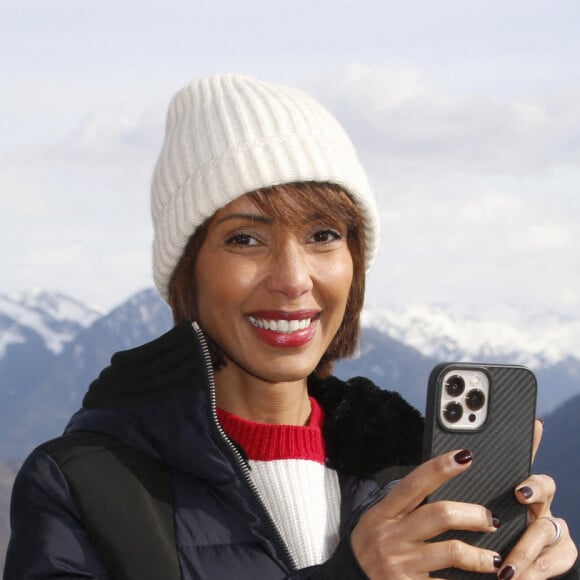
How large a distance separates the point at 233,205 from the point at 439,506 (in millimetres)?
1764

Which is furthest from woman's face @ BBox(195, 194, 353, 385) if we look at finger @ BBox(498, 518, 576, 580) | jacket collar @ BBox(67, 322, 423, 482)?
finger @ BBox(498, 518, 576, 580)

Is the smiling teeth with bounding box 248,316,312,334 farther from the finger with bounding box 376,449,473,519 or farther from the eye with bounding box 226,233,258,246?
the finger with bounding box 376,449,473,519

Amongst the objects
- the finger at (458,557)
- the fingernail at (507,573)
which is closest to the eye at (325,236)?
the finger at (458,557)

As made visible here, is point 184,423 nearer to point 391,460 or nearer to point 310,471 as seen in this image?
point 310,471

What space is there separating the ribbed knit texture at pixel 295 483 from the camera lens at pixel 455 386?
1113mm

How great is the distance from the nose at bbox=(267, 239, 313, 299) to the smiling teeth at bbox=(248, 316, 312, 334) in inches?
5.5

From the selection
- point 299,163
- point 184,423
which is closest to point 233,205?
point 299,163

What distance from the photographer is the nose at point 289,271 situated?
466 cm

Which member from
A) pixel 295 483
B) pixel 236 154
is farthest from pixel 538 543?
pixel 236 154

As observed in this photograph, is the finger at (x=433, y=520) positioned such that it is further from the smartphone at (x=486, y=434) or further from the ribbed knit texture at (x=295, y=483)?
the ribbed knit texture at (x=295, y=483)

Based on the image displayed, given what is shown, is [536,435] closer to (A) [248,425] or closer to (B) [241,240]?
(A) [248,425]

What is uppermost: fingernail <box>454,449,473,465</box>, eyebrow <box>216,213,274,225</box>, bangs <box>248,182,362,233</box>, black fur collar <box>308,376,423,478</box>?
bangs <box>248,182,362,233</box>

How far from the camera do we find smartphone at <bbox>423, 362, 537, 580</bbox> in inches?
164

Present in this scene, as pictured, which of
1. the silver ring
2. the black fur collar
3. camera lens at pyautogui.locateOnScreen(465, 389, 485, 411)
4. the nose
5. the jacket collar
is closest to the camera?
camera lens at pyautogui.locateOnScreen(465, 389, 485, 411)
